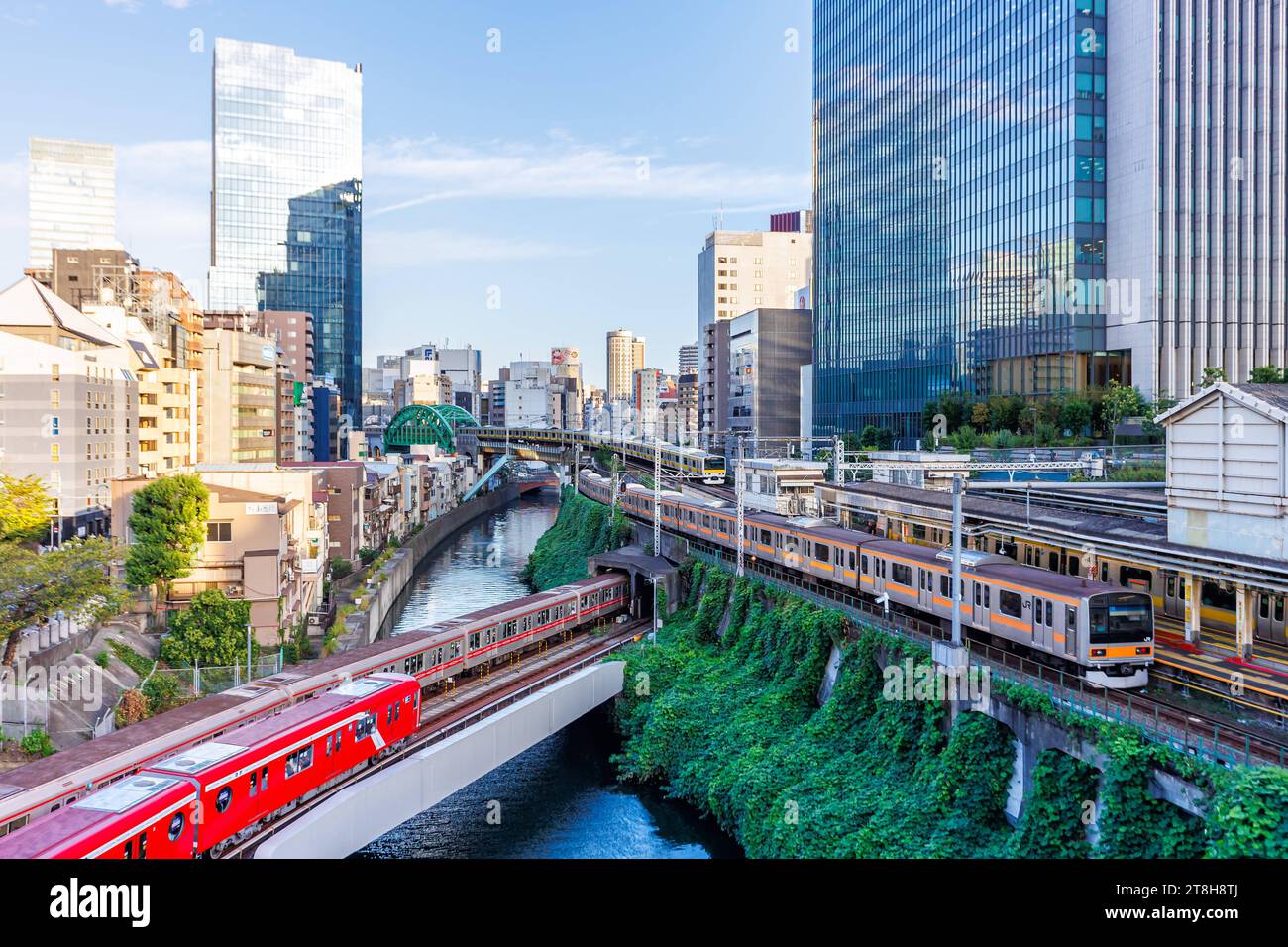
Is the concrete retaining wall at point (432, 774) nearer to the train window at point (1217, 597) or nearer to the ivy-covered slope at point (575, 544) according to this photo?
the train window at point (1217, 597)

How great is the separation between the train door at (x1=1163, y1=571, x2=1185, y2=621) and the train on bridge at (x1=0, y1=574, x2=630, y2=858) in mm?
18519

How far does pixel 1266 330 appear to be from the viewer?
5253 centimetres

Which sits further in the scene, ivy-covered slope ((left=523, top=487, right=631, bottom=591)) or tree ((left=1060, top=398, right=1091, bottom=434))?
ivy-covered slope ((left=523, top=487, right=631, bottom=591))

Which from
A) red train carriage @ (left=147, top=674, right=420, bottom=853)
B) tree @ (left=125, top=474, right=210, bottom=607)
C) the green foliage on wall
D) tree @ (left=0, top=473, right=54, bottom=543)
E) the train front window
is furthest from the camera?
tree @ (left=125, top=474, right=210, bottom=607)

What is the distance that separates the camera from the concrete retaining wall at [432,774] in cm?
1766

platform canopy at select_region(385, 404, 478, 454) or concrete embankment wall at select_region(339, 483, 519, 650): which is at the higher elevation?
platform canopy at select_region(385, 404, 478, 454)

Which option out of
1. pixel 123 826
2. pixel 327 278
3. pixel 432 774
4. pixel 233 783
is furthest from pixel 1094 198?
pixel 327 278

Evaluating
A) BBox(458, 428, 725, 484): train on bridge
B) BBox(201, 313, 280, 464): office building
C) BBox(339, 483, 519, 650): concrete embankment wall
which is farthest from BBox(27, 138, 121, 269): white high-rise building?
BBox(201, 313, 280, 464): office building

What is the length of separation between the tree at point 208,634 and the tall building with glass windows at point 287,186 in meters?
98.0

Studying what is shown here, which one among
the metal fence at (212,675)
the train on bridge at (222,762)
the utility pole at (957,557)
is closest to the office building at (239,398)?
the metal fence at (212,675)

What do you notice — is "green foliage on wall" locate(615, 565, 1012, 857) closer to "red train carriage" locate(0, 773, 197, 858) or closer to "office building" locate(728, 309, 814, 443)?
"red train carriage" locate(0, 773, 197, 858)

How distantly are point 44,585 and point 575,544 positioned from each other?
36961mm

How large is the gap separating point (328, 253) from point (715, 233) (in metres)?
52.5

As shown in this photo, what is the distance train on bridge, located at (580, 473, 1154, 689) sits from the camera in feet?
60.8
